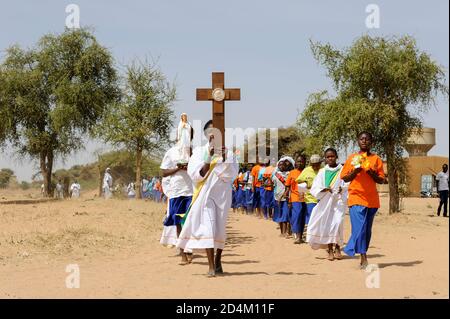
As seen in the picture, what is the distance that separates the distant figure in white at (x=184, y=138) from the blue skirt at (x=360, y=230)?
2911 millimetres

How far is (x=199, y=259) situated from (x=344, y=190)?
2.66 metres

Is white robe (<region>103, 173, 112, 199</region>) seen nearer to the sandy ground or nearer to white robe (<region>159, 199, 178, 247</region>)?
the sandy ground

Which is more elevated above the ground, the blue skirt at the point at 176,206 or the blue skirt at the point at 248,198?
the blue skirt at the point at 176,206

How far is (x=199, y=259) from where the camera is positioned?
1105 centimetres

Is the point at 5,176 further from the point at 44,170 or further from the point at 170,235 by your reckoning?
the point at 170,235

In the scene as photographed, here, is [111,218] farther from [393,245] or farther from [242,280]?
[242,280]

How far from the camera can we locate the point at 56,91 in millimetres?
32438

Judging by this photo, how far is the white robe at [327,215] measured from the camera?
11.1m

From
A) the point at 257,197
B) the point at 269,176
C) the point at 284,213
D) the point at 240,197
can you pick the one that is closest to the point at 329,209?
the point at 284,213

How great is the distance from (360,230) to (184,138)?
10.6 ft

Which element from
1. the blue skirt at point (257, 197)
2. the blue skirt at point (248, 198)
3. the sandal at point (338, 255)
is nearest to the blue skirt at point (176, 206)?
the sandal at point (338, 255)

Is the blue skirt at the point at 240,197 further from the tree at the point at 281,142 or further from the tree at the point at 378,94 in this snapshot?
A: the tree at the point at 281,142

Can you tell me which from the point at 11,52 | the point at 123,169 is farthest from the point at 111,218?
the point at 123,169

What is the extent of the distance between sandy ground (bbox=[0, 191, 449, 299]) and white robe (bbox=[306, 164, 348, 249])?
1.16 feet
